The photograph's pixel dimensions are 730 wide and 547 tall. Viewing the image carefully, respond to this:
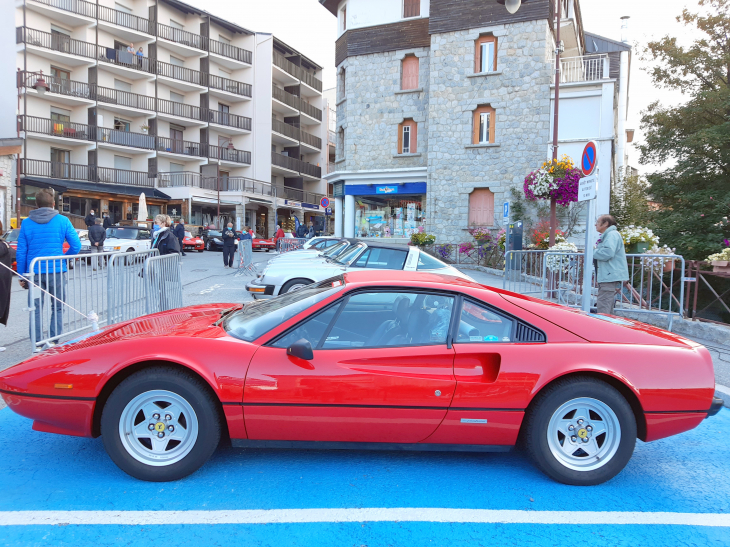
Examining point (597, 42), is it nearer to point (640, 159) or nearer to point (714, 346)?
point (640, 159)

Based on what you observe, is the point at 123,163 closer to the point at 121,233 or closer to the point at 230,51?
the point at 230,51

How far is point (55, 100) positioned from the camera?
113 feet

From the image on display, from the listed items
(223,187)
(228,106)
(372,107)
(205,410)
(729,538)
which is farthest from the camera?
(228,106)

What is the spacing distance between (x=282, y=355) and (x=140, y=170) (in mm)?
40048

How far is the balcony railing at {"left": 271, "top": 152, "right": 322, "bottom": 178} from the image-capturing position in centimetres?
4680

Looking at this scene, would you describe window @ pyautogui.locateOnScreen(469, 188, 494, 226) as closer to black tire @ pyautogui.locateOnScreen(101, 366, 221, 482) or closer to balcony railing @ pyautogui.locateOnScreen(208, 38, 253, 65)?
black tire @ pyautogui.locateOnScreen(101, 366, 221, 482)

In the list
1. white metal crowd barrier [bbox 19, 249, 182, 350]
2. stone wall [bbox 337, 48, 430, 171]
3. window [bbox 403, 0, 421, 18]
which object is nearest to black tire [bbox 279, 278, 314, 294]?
white metal crowd barrier [bbox 19, 249, 182, 350]

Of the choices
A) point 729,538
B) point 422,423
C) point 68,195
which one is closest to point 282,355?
point 422,423

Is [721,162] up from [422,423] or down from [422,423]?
up

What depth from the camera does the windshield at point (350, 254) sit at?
8.88m

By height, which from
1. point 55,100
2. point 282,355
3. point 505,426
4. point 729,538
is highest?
point 55,100

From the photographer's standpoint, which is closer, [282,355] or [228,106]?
[282,355]

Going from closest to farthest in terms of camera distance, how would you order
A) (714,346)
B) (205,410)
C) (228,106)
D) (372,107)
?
(205,410), (714,346), (372,107), (228,106)

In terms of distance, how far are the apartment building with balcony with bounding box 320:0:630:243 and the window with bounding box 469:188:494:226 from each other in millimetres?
47
